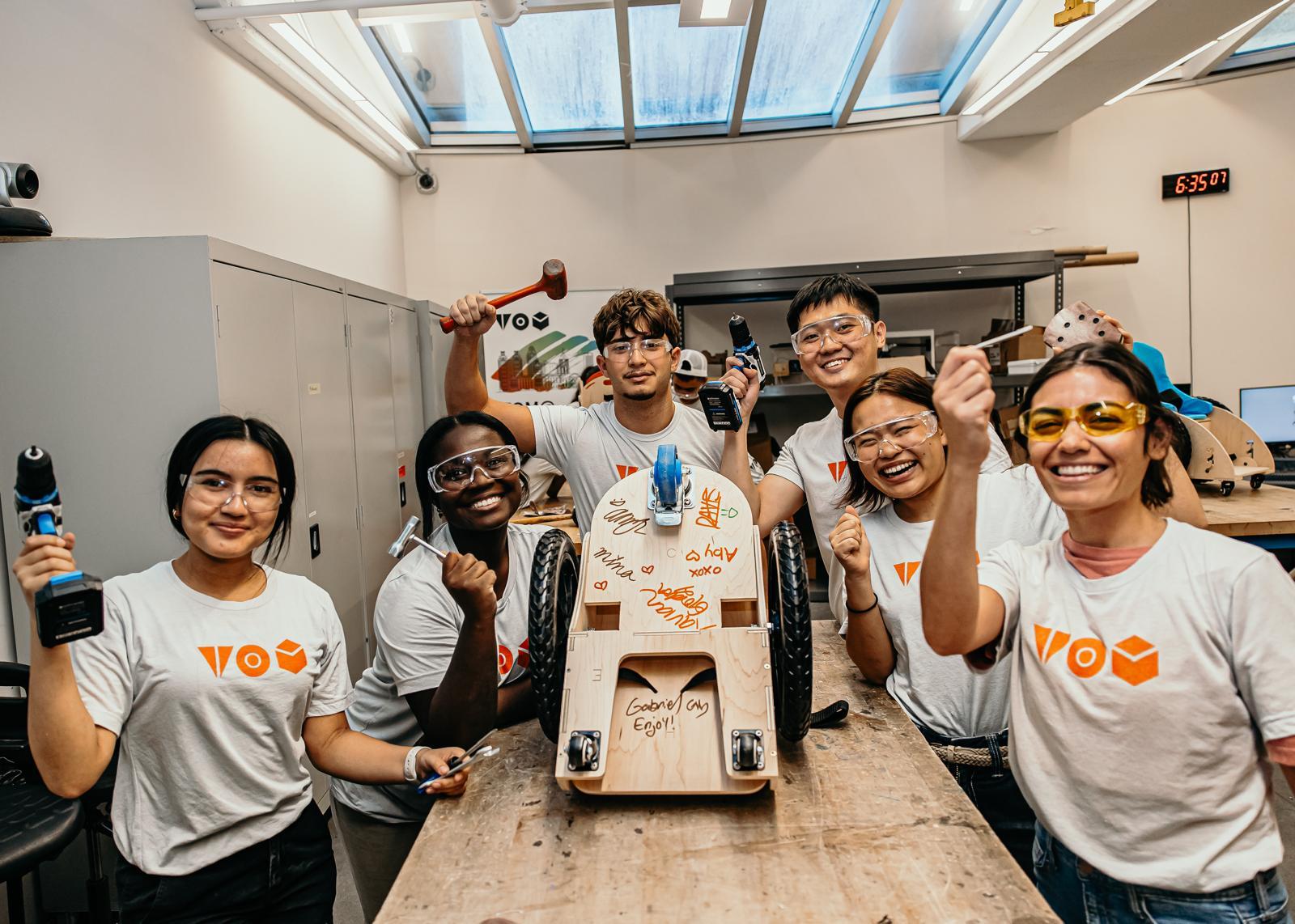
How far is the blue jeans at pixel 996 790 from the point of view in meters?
1.40

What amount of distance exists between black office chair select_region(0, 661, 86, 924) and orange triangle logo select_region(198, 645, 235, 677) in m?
0.51

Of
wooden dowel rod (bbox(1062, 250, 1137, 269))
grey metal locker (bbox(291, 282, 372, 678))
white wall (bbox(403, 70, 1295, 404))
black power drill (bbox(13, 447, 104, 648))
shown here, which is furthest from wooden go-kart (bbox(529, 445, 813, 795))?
wooden dowel rod (bbox(1062, 250, 1137, 269))

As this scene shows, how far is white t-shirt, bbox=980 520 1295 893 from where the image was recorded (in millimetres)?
1001

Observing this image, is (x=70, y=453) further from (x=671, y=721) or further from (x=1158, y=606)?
(x=1158, y=606)

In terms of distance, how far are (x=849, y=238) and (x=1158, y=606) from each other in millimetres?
4392

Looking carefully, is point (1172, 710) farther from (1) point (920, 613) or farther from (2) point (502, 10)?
(2) point (502, 10)

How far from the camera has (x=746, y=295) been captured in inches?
177

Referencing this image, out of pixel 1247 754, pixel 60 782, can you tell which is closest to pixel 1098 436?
pixel 1247 754

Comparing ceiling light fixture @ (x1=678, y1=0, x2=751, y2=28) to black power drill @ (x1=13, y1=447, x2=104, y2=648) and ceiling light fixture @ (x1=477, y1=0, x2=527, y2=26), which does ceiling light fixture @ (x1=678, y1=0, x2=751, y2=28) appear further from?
black power drill @ (x1=13, y1=447, x2=104, y2=648)

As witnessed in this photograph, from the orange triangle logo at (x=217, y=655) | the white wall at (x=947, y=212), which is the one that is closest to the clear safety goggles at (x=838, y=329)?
the orange triangle logo at (x=217, y=655)

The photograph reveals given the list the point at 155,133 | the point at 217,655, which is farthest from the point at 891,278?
the point at 217,655

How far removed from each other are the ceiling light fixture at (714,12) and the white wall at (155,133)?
6.40 feet

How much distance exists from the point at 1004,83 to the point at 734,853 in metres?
Answer: 4.48

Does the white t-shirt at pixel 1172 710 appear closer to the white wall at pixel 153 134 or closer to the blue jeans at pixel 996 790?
the blue jeans at pixel 996 790
